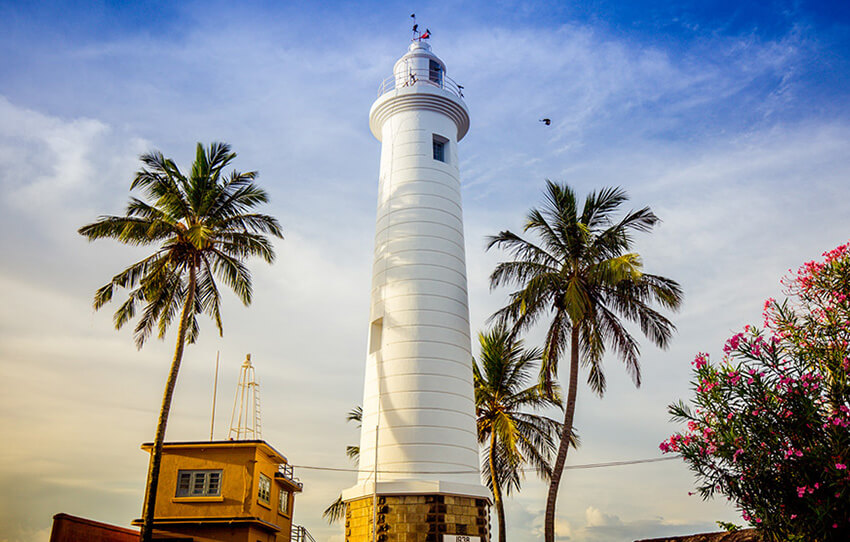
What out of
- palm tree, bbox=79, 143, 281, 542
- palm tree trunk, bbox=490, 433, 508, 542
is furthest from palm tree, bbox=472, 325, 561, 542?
palm tree, bbox=79, 143, 281, 542

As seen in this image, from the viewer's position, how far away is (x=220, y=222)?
2155cm

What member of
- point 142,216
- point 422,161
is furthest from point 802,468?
point 142,216

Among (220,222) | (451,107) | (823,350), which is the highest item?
(451,107)

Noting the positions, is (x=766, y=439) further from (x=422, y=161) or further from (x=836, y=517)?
(x=422, y=161)

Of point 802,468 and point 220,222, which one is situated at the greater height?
point 220,222

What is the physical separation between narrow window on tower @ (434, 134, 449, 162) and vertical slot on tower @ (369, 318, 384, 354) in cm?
613

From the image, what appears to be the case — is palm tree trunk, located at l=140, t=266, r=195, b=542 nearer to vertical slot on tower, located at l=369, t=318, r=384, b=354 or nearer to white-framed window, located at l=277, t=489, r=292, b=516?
vertical slot on tower, located at l=369, t=318, r=384, b=354

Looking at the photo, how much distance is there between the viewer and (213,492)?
73.3 ft

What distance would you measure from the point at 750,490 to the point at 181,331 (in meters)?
15.1

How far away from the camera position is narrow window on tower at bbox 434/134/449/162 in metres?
23.2

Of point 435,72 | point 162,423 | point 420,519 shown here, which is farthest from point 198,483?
point 435,72

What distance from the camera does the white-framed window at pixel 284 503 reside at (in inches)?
1038

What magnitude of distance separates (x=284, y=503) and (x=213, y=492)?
531cm

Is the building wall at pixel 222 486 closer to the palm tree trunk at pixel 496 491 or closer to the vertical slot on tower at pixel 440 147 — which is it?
the palm tree trunk at pixel 496 491
